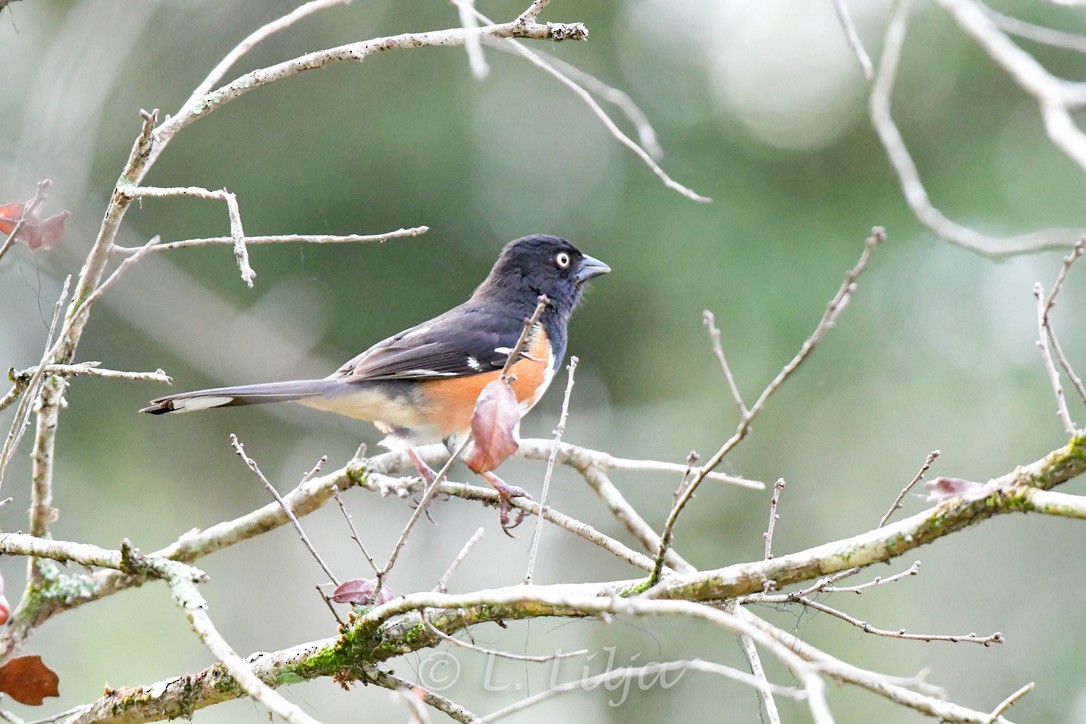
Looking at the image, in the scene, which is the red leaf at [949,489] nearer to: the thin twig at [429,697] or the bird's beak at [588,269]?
the thin twig at [429,697]

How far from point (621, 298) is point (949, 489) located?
6.24 meters

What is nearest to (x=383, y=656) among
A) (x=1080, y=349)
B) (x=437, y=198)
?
(x=437, y=198)

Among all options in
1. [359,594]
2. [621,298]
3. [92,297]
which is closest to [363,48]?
[92,297]

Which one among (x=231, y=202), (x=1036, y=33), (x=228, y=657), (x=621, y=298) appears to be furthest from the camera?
(x=621, y=298)

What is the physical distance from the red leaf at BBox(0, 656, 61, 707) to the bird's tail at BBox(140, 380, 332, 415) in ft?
1.98

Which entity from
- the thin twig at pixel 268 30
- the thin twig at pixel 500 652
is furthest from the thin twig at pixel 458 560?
the thin twig at pixel 268 30

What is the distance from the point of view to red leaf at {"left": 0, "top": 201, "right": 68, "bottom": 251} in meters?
2.08

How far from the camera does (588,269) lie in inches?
184

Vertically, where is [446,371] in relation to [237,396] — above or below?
above

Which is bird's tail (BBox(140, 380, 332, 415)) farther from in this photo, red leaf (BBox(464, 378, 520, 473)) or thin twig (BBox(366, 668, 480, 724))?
red leaf (BBox(464, 378, 520, 473))

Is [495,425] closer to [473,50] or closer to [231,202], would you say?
[231,202]

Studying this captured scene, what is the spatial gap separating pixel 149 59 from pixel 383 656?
6531 millimetres

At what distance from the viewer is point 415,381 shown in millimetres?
3988

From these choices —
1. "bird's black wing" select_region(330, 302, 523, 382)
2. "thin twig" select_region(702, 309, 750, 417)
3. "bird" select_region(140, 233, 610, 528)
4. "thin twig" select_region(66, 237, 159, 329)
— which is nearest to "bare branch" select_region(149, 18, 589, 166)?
"thin twig" select_region(66, 237, 159, 329)
